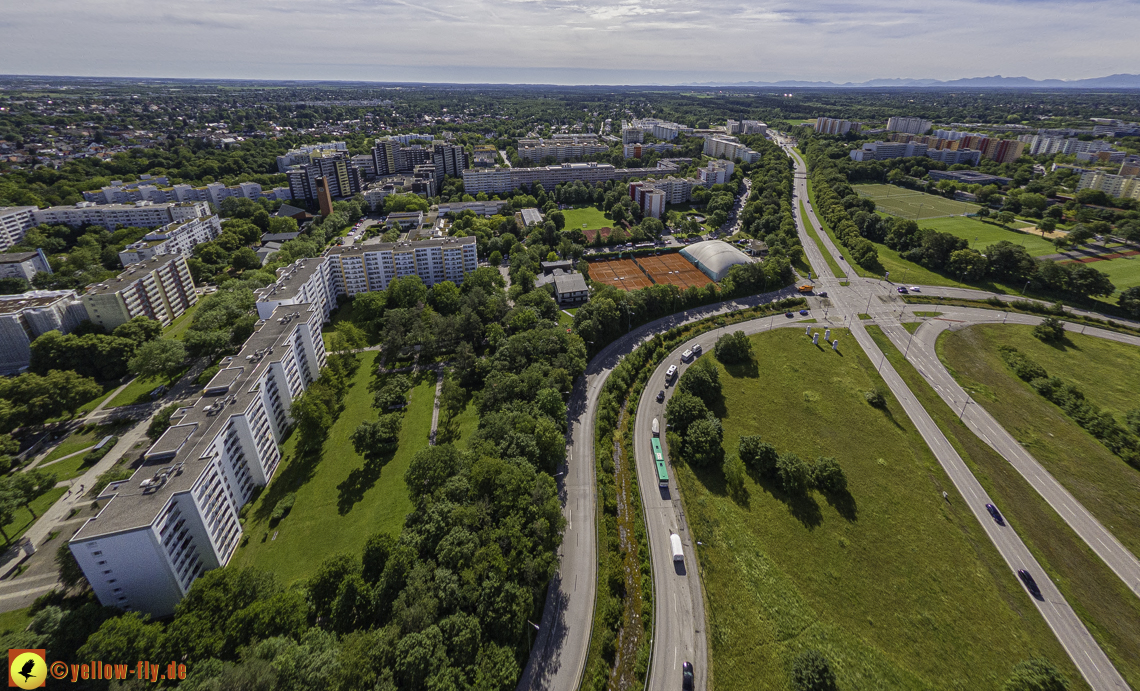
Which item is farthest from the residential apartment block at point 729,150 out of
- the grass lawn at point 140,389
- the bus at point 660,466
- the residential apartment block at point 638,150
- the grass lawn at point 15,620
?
the grass lawn at point 15,620

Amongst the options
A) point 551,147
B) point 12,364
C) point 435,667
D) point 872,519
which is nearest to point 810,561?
point 872,519

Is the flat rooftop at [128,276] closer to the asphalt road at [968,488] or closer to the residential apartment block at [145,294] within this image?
the residential apartment block at [145,294]

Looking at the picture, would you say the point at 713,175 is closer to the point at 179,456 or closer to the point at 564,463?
the point at 564,463

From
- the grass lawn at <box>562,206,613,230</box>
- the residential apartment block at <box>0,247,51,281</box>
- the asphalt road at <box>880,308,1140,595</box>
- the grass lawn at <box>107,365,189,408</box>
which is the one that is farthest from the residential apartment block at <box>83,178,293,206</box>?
the asphalt road at <box>880,308,1140,595</box>

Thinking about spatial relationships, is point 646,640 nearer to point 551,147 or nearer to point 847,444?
point 847,444

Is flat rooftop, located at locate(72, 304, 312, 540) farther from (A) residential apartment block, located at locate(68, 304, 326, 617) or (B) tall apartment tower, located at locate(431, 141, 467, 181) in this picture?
(B) tall apartment tower, located at locate(431, 141, 467, 181)

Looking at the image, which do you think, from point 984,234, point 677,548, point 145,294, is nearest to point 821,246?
point 984,234
